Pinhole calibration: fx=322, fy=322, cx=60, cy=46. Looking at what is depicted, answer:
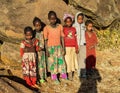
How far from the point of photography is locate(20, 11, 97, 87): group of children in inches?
302

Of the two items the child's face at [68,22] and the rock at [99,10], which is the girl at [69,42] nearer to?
the child's face at [68,22]

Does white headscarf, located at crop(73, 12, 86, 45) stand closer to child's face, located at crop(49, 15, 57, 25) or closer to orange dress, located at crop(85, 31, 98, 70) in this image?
orange dress, located at crop(85, 31, 98, 70)

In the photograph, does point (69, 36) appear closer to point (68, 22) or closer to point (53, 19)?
point (68, 22)

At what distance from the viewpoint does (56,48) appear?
25.9 ft

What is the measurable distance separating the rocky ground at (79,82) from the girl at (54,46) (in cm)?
35

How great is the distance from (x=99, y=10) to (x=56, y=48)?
1.78m

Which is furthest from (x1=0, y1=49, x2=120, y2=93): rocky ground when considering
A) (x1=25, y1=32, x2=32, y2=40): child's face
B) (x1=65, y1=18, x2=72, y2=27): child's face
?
(x1=65, y1=18, x2=72, y2=27): child's face

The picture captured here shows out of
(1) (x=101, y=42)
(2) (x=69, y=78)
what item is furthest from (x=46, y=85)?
(1) (x=101, y=42)

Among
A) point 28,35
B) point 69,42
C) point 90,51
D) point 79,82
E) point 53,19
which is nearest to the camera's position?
point 28,35

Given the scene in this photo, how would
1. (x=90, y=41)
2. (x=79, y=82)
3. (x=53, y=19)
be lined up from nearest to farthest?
(x=53, y=19) → (x=79, y=82) → (x=90, y=41)

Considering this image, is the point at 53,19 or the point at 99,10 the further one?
the point at 99,10

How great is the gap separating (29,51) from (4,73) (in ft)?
3.78

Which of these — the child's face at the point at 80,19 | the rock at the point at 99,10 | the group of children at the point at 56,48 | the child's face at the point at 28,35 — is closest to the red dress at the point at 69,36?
the group of children at the point at 56,48

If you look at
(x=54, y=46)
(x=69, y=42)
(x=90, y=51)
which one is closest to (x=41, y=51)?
(x=54, y=46)
